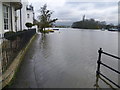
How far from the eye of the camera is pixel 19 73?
557 cm

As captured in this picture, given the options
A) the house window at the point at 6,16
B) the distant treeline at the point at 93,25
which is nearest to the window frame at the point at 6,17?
the house window at the point at 6,16

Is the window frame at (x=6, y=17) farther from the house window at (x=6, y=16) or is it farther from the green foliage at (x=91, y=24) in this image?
the green foliage at (x=91, y=24)

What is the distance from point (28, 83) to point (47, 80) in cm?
65

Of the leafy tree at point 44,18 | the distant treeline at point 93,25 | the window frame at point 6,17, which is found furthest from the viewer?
the distant treeline at point 93,25

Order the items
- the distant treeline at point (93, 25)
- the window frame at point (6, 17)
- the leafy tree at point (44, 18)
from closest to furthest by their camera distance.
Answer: the window frame at point (6, 17)
the leafy tree at point (44, 18)
the distant treeline at point (93, 25)

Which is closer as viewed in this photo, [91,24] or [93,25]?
[93,25]

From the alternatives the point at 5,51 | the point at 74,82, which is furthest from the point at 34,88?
the point at 5,51

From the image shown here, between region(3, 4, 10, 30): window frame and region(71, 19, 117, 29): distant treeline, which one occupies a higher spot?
region(71, 19, 117, 29): distant treeline

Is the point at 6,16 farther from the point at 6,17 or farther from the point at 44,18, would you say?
the point at 44,18

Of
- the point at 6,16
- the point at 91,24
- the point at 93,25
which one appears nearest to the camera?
the point at 6,16

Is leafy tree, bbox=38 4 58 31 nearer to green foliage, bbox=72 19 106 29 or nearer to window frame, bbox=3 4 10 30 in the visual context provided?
window frame, bbox=3 4 10 30

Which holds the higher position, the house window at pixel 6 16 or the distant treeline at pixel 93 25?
the distant treeline at pixel 93 25

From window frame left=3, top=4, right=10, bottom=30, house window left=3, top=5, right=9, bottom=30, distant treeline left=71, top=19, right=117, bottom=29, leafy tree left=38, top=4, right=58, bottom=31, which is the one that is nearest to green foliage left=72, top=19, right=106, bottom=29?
distant treeline left=71, top=19, right=117, bottom=29

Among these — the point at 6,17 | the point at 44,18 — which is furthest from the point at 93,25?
the point at 6,17
